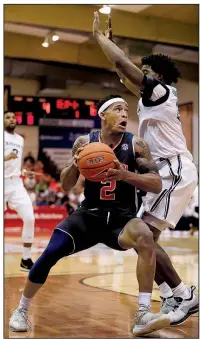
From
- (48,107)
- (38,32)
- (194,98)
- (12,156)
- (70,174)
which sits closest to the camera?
(70,174)

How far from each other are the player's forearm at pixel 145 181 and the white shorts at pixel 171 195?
463 millimetres

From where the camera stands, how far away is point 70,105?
55.9 ft

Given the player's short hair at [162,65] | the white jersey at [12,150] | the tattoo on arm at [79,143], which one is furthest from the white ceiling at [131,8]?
the tattoo on arm at [79,143]

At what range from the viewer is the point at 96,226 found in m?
4.15

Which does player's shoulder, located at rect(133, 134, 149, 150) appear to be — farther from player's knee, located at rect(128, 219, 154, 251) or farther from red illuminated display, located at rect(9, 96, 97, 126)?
red illuminated display, located at rect(9, 96, 97, 126)

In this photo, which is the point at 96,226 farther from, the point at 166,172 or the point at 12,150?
the point at 12,150

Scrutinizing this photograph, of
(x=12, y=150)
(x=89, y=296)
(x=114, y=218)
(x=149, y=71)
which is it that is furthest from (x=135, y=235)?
(x=12, y=150)

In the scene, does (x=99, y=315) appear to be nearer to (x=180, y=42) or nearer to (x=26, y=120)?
(x=180, y=42)

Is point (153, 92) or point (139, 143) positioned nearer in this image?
point (139, 143)

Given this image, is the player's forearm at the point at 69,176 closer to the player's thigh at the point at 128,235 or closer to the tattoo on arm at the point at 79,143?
the tattoo on arm at the point at 79,143

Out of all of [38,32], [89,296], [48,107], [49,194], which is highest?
[38,32]

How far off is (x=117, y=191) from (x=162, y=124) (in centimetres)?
76

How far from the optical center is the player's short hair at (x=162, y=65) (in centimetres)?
477

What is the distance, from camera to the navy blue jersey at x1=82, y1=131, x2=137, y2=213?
165 inches
